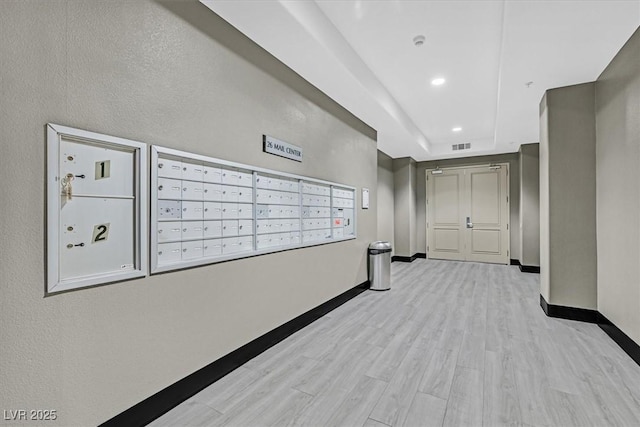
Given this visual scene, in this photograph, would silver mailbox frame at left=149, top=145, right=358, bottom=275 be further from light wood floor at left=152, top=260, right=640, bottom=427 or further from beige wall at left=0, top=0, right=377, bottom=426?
light wood floor at left=152, top=260, right=640, bottom=427

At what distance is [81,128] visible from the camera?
1.47 m

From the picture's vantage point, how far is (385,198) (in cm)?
737

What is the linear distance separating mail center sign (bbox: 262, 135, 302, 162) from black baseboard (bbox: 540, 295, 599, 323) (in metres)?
3.49

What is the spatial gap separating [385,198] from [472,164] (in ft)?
8.21

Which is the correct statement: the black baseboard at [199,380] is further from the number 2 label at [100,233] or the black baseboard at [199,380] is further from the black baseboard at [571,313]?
the black baseboard at [571,313]

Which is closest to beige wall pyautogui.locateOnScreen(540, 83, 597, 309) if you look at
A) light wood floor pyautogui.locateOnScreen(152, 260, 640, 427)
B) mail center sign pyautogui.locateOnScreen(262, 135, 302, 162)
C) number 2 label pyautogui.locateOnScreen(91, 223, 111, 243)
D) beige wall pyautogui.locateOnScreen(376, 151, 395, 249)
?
light wood floor pyautogui.locateOnScreen(152, 260, 640, 427)

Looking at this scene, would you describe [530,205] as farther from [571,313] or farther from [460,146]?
[571,313]

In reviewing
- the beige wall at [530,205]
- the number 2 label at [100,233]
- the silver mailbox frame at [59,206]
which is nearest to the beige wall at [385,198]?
the beige wall at [530,205]

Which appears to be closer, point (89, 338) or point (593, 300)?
point (89, 338)

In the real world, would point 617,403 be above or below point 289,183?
below

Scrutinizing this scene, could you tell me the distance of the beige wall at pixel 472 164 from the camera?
23.4 feet

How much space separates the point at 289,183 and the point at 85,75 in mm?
1814

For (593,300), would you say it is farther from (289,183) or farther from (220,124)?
(220,124)

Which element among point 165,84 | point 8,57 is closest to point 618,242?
point 165,84
